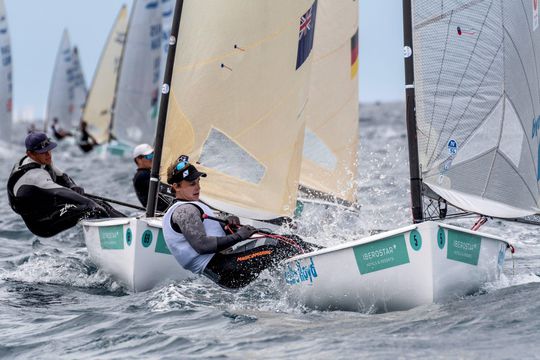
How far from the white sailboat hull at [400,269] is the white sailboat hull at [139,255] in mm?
1372

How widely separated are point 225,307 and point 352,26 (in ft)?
15.1

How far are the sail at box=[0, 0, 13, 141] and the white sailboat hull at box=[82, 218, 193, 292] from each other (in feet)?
52.9

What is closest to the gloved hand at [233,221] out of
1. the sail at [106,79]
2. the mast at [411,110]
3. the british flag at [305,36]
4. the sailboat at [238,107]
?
the sailboat at [238,107]

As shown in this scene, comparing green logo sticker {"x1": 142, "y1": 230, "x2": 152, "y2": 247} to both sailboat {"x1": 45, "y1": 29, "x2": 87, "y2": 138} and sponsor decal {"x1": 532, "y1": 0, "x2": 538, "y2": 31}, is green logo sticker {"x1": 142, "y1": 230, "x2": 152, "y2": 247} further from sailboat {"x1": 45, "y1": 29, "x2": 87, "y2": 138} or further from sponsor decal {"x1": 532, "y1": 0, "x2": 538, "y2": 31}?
sailboat {"x1": 45, "y1": 29, "x2": 87, "y2": 138}

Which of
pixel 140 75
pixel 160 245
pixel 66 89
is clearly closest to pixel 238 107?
pixel 160 245

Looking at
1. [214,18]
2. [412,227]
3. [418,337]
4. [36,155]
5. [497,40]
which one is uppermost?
[214,18]

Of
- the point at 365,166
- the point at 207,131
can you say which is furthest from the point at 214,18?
the point at 365,166

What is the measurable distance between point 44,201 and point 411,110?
10.8ft

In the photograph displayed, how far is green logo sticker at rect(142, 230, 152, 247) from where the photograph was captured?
689 centimetres

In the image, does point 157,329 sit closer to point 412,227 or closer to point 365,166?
point 412,227

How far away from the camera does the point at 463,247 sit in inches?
218

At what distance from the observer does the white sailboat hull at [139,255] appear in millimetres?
6879

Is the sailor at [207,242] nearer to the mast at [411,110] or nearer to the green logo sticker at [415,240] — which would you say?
the mast at [411,110]

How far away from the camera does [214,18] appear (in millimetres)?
7430
